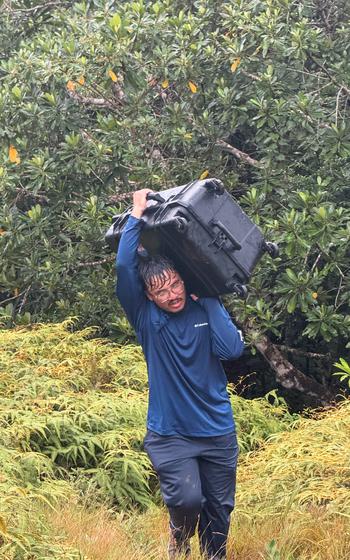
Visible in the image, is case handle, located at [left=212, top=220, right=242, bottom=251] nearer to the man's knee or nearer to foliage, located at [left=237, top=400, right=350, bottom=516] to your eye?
the man's knee

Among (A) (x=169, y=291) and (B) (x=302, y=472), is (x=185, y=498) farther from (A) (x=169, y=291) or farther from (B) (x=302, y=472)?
(B) (x=302, y=472)

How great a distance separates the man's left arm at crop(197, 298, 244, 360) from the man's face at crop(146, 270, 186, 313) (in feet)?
0.39

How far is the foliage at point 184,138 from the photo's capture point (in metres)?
8.01

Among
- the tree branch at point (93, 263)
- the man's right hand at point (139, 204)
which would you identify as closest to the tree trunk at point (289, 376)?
the tree branch at point (93, 263)

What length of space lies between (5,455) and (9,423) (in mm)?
796

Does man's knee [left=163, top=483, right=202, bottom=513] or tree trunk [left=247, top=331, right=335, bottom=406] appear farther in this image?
tree trunk [left=247, top=331, right=335, bottom=406]

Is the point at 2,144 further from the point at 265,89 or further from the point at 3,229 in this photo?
the point at 265,89

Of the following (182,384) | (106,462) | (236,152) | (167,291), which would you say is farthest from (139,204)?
(236,152)

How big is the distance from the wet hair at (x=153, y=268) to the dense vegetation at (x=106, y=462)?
113cm

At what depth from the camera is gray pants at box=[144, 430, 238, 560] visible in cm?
446

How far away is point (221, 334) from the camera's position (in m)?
4.47

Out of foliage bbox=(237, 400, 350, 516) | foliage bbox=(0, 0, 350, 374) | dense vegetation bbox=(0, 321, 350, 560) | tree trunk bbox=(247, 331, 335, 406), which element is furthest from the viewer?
tree trunk bbox=(247, 331, 335, 406)

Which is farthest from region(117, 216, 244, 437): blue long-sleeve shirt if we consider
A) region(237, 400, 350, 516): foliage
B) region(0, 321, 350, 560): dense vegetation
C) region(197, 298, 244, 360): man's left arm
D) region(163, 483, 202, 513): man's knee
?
region(237, 400, 350, 516): foliage

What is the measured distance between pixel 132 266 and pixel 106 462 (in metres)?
2.23
